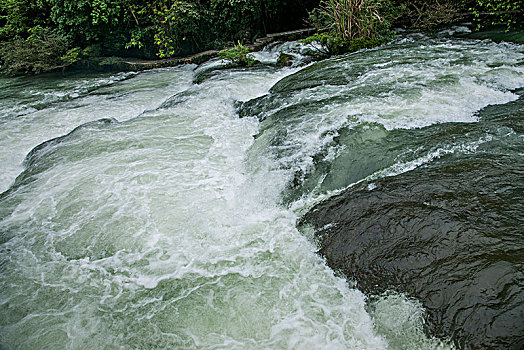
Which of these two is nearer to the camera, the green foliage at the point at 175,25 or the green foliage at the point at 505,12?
the green foliage at the point at 505,12

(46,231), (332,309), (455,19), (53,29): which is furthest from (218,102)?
(53,29)

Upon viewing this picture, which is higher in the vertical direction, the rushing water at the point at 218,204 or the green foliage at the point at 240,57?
the green foliage at the point at 240,57

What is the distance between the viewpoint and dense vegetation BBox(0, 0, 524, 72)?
1055cm

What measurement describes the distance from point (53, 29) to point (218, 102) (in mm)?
10410

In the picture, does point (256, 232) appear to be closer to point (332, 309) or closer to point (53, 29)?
point (332, 309)

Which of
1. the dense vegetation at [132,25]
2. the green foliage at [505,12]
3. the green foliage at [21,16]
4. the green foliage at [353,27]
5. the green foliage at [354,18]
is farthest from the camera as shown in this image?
the green foliage at [21,16]

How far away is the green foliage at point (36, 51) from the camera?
1091cm

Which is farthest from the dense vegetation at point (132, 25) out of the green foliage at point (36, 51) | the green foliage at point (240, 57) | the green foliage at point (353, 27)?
the green foliage at point (240, 57)

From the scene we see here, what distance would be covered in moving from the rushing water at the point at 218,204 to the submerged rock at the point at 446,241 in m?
0.16

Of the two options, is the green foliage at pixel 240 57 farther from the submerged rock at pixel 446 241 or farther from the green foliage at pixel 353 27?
the submerged rock at pixel 446 241

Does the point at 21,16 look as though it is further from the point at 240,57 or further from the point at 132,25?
the point at 240,57

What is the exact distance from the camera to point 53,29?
39.9ft

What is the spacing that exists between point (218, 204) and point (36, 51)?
11.7 m

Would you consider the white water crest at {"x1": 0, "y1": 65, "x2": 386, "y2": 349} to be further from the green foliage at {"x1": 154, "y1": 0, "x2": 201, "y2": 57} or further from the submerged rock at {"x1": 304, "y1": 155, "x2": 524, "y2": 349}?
the green foliage at {"x1": 154, "y1": 0, "x2": 201, "y2": 57}
